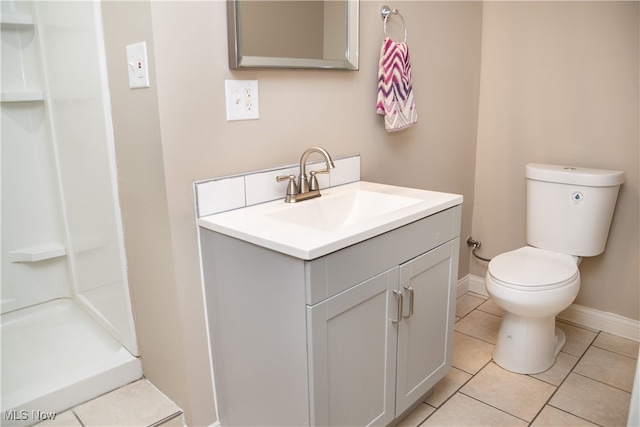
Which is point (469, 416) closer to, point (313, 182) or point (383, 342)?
point (383, 342)

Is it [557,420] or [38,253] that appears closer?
[557,420]

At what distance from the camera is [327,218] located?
1.71 meters

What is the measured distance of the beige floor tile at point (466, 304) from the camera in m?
2.61

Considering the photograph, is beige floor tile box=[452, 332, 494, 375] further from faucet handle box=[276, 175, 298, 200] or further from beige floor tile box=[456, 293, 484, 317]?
faucet handle box=[276, 175, 298, 200]

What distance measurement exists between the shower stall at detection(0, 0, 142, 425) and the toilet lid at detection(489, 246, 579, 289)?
1518 mm

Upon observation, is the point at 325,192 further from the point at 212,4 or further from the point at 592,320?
the point at 592,320

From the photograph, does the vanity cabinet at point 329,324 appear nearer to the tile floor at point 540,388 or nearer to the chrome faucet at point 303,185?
the tile floor at point 540,388

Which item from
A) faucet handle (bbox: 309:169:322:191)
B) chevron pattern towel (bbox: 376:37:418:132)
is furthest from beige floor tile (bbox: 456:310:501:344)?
faucet handle (bbox: 309:169:322:191)

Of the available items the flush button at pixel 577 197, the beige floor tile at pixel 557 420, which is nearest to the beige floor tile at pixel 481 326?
the beige floor tile at pixel 557 420

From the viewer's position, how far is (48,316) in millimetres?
2312

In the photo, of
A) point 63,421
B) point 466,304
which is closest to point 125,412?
point 63,421

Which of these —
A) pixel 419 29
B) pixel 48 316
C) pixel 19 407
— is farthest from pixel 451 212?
pixel 48 316

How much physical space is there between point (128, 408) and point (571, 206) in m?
1.99

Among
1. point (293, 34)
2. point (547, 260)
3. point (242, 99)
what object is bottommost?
point (547, 260)
